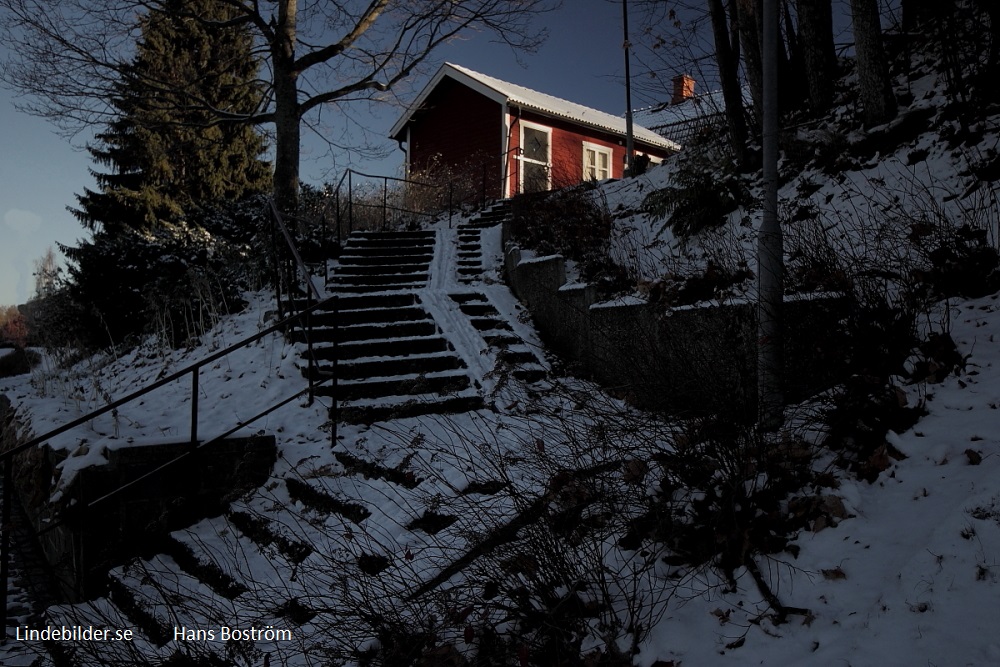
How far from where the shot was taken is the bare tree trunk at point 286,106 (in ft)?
39.6

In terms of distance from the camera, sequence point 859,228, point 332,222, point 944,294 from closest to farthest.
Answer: point 944,294, point 859,228, point 332,222

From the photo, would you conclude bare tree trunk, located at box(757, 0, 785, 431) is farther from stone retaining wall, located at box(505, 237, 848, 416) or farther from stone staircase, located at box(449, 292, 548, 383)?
stone staircase, located at box(449, 292, 548, 383)

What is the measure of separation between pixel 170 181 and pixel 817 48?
16.7 metres

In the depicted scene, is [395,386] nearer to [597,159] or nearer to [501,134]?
[501,134]

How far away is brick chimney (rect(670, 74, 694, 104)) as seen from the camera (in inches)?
341

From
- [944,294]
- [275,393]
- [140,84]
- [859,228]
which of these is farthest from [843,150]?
[140,84]

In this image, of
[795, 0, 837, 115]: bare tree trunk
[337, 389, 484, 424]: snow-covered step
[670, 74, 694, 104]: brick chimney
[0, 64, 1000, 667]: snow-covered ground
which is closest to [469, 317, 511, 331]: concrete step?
[337, 389, 484, 424]: snow-covered step

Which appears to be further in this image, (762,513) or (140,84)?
(140,84)

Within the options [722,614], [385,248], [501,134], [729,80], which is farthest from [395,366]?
[501,134]

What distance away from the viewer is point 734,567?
2721 millimetres

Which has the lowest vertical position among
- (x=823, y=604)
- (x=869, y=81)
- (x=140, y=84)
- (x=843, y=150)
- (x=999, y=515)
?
(x=823, y=604)

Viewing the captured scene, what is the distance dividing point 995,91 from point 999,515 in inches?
203

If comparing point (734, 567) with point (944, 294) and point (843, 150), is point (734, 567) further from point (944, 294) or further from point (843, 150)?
point (843, 150)

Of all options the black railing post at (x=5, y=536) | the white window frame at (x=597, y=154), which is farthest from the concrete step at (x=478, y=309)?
the white window frame at (x=597, y=154)
